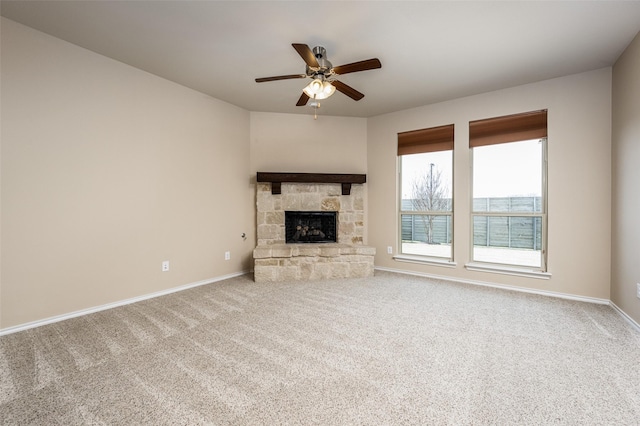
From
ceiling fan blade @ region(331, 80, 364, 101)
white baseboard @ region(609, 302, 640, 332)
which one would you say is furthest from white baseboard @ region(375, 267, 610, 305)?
ceiling fan blade @ region(331, 80, 364, 101)

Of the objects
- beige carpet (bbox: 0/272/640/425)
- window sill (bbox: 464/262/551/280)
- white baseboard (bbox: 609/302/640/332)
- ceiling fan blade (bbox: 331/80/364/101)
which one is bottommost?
beige carpet (bbox: 0/272/640/425)

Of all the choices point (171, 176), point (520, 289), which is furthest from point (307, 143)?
point (520, 289)

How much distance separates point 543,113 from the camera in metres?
3.30

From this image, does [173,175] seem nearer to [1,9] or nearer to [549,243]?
[1,9]

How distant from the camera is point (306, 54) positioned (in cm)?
213

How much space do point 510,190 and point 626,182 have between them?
42.1 inches

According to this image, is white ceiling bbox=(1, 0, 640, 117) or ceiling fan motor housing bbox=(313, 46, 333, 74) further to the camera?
ceiling fan motor housing bbox=(313, 46, 333, 74)

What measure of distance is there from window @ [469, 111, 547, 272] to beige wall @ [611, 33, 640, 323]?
610 mm

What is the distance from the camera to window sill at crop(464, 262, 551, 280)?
10.8 feet

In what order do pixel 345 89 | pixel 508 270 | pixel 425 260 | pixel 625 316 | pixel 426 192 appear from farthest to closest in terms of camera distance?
pixel 426 192 < pixel 425 260 < pixel 508 270 < pixel 345 89 < pixel 625 316

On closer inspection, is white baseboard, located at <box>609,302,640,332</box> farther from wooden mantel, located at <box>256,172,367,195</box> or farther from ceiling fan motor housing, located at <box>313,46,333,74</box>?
ceiling fan motor housing, located at <box>313,46,333,74</box>

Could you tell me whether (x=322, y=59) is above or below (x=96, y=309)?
above

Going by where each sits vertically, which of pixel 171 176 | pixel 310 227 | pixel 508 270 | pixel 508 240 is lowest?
pixel 508 270

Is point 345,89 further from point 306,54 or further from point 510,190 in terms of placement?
point 510,190
